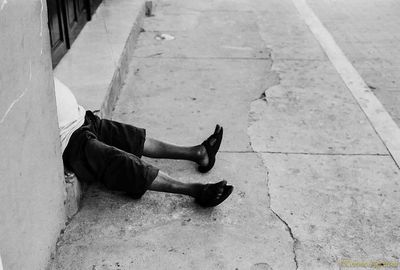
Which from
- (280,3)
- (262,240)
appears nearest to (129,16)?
(280,3)

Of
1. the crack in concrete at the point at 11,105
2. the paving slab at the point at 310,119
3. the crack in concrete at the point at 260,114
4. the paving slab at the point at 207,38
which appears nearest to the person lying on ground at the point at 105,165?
the crack in concrete at the point at 260,114

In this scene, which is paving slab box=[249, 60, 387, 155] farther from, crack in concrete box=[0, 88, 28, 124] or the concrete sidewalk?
crack in concrete box=[0, 88, 28, 124]

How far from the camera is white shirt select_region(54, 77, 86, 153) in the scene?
10.2ft

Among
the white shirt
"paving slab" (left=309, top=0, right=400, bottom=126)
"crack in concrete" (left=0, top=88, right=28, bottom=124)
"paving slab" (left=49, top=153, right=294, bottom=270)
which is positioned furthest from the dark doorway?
"paving slab" (left=309, top=0, right=400, bottom=126)

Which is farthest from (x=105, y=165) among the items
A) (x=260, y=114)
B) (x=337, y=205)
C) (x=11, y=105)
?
(x=260, y=114)

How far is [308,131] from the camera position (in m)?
4.35

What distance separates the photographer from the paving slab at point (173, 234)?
2.87 m

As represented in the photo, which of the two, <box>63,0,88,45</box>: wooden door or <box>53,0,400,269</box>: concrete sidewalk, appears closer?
<box>53,0,400,269</box>: concrete sidewalk

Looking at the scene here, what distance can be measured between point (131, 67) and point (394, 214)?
324cm

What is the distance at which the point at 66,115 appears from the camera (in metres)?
3.14

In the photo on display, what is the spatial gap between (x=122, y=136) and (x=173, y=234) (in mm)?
771

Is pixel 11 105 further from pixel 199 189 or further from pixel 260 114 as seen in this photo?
pixel 260 114

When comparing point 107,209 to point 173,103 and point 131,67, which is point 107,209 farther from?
point 131,67

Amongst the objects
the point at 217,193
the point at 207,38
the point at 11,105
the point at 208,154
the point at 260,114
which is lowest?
the point at 207,38
